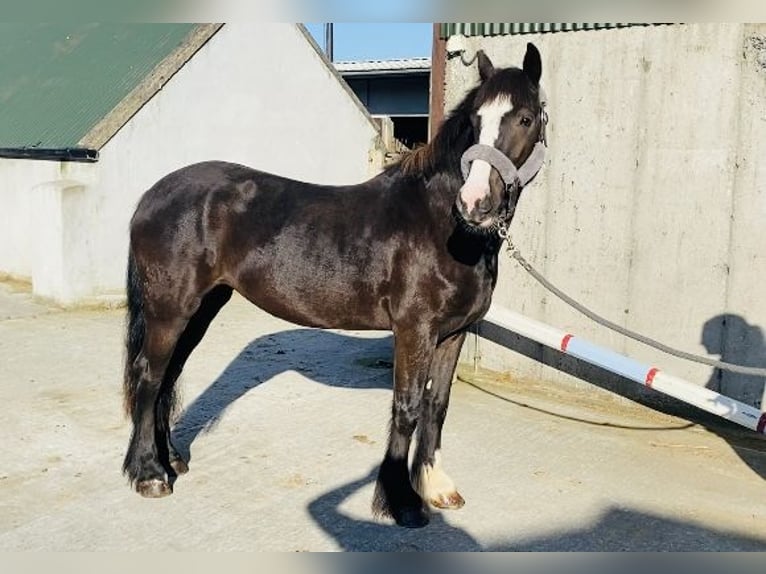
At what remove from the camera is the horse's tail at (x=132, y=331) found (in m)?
3.73

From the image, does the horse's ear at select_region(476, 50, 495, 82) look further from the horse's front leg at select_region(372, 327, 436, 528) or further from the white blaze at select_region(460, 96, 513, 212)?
the horse's front leg at select_region(372, 327, 436, 528)

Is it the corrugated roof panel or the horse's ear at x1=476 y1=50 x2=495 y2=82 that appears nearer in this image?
the horse's ear at x1=476 y1=50 x2=495 y2=82

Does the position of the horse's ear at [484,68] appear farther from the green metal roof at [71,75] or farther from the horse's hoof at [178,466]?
the green metal roof at [71,75]

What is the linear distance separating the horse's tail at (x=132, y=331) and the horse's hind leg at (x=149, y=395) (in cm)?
5

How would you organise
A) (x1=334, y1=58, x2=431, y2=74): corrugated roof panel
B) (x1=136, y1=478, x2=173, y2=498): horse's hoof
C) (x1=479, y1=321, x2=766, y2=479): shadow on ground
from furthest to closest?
(x1=334, y1=58, x2=431, y2=74): corrugated roof panel
(x1=479, y1=321, x2=766, y2=479): shadow on ground
(x1=136, y1=478, x2=173, y2=498): horse's hoof

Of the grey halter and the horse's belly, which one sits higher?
the grey halter

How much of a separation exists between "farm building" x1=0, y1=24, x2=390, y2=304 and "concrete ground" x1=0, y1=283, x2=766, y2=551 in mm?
2700

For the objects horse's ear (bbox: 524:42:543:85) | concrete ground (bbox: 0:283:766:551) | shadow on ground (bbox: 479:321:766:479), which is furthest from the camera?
shadow on ground (bbox: 479:321:766:479)

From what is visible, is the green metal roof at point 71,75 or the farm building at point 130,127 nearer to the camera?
the farm building at point 130,127

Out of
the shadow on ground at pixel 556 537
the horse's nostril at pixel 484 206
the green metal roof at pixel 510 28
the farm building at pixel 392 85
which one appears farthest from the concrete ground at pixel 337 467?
the farm building at pixel 392 85

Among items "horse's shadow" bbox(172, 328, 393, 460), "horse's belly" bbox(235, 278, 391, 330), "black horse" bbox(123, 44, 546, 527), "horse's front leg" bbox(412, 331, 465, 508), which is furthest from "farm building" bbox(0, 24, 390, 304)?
"horse's front leg" bbox(412, 331, 465, 508)

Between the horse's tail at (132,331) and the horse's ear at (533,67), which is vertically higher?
the horse's ear at (533,67)

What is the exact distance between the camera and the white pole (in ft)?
12.7

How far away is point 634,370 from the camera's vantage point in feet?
14.3
